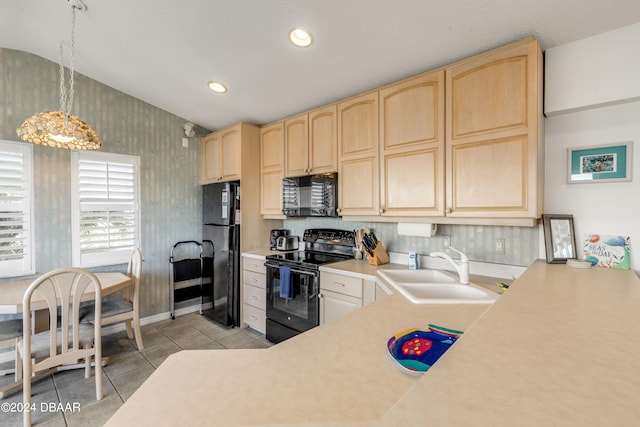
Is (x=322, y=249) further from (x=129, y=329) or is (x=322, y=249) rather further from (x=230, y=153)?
(x=129, y=329)

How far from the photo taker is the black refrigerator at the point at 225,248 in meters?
3.09

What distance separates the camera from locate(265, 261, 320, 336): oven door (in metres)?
2.41

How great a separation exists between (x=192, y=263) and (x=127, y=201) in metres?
1.05

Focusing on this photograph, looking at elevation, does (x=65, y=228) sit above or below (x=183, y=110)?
below

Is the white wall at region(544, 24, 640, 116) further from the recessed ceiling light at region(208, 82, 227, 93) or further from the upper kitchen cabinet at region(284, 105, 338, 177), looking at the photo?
the recessed ceiling light at region(208, 82, 227, 93)

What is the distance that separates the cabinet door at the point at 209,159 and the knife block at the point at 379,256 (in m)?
2.17

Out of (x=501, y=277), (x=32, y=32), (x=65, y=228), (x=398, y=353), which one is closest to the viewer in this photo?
(x=398, y=353)

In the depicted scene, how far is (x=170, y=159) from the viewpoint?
3.47 meters

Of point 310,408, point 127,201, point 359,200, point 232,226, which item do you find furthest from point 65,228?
point 310,408

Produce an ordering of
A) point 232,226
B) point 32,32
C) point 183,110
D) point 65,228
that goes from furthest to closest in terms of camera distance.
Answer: point 183,110
point 232,226
point 65,228
point 32,32

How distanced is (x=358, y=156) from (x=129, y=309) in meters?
2.58

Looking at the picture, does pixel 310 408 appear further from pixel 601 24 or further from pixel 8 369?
pixel 8 369

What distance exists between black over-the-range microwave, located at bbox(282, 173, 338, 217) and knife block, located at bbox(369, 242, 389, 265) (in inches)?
19.3

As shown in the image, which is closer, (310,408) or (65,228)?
(310,408)
